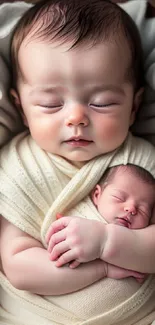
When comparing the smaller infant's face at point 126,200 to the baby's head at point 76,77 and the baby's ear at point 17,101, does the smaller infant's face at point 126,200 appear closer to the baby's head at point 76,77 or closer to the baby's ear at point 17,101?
the baby's head at point 76,77

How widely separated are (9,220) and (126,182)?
24 cm

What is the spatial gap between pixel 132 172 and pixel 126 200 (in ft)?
0.20

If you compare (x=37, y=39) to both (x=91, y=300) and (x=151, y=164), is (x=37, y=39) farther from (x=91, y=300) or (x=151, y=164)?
(x=91, y=300)

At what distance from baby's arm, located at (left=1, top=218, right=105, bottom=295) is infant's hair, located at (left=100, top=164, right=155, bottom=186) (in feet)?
0.54

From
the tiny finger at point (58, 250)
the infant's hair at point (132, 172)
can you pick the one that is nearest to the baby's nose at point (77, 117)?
the infant's hair at point (132, 172)

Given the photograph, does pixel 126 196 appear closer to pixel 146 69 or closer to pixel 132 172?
pixel 132 172

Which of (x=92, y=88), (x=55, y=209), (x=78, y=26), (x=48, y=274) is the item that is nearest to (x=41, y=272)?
(x=48, y=274)

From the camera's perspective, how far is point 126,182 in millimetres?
1115

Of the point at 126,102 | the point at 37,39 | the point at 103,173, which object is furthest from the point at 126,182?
the point at 37,39

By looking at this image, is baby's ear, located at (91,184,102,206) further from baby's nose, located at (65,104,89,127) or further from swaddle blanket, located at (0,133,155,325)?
baby's nose, located at (65,104,89,127)

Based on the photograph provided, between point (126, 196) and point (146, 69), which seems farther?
point (146, 69)

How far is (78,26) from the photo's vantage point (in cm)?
111

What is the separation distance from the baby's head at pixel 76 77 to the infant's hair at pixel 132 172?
0.04m

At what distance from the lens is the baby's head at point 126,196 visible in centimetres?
109
